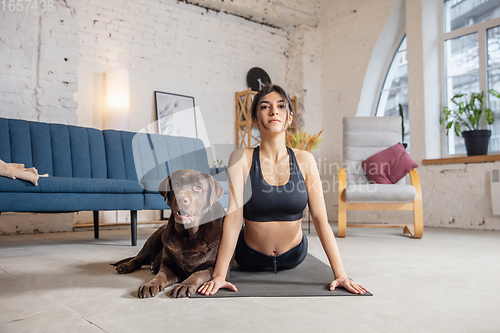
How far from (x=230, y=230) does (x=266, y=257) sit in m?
0.34

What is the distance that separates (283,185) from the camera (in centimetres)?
162

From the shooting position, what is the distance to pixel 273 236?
171 centimetres

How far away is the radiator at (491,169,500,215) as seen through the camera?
4074 millimetres

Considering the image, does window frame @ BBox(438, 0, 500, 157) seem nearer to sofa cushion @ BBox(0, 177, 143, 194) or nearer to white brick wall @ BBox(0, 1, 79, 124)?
sofa cushion @ BBox(0, 177, 143, 194)

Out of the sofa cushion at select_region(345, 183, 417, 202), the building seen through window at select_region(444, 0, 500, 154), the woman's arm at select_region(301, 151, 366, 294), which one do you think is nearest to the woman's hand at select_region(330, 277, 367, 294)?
the woman's arm at select_region(301, 151, 366, 294)

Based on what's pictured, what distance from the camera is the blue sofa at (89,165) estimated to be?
2643 millimetres

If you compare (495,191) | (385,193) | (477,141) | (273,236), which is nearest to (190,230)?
(273,236)

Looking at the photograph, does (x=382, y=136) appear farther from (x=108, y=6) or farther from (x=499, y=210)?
(x=108, y=6)

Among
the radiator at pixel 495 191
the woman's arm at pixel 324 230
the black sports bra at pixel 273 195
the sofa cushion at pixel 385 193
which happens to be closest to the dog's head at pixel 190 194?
the black sports bra at pixel 273 195

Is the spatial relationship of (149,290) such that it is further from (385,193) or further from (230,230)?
(385,193)

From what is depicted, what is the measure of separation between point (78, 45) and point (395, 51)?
13.7 feet

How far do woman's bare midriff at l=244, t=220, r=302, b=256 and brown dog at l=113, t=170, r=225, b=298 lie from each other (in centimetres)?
16

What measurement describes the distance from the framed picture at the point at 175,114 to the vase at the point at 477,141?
324 centimetres

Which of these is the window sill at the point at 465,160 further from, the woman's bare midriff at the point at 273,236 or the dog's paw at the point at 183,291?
the dog's paw at the point at 183,291
